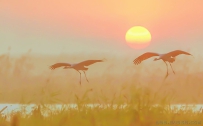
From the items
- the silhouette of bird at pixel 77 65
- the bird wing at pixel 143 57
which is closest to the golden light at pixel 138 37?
the bird wing at pixel 143 57

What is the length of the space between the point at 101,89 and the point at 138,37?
0.41 metres

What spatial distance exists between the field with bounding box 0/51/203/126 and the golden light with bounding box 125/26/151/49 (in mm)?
103

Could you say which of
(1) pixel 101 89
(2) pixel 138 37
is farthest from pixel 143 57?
(1) pixel 101 89

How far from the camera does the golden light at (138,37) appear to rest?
1724mm

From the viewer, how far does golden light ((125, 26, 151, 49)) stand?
67.9 inches

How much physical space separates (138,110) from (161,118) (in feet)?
0.51

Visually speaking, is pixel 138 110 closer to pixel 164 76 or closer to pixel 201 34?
pixel 164 76

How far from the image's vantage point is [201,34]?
175 cm

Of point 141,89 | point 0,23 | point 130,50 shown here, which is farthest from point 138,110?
point 0,23

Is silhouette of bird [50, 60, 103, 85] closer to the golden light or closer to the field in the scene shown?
the field

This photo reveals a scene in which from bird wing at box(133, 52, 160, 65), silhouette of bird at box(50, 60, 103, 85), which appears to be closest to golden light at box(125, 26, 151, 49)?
bird wing at box(133, 52, 160, 65)

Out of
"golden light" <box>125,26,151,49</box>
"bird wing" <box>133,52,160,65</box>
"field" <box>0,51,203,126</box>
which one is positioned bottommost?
"field" <box>0,51,203,126</box>

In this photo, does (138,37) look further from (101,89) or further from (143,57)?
(101,89)

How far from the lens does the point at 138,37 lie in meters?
1.74
